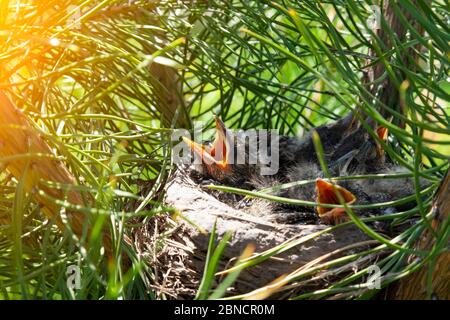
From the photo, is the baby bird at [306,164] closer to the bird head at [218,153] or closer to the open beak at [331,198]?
the bird head at [218,153]

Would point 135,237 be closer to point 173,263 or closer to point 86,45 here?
point 173,263

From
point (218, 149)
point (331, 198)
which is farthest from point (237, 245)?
point (218, 149)

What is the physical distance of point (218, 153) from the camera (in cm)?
143

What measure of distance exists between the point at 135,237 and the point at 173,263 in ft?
0.33

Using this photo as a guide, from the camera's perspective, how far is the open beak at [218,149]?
1342 mm

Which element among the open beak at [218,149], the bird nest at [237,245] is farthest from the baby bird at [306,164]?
the bird nest at [237,245]

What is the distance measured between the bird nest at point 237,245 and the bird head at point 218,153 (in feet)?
0.48

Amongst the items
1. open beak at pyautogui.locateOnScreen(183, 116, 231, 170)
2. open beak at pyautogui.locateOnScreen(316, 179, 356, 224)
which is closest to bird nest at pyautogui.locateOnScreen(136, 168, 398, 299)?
open beak at pyautogui.locateOnScreen(316, 179, 356, 224)

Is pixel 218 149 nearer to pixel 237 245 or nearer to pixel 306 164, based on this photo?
pixel 306 164

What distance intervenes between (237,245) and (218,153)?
1.29ft
